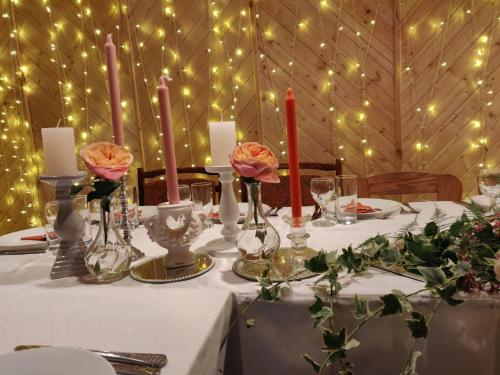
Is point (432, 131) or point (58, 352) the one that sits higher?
point (432, 131)

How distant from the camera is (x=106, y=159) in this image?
2.54 ft

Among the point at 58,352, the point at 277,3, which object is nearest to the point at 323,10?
the point at 277,3

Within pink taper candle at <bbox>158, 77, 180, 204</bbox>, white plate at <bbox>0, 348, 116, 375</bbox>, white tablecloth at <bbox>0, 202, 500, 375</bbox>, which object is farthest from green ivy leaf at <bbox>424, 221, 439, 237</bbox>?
white plate at <bbox>0, 348, 116, 375</bbox>

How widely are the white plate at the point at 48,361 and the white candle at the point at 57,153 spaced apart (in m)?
0.53

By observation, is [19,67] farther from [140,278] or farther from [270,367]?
[270,367]

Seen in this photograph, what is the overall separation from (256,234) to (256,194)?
8 centimetres

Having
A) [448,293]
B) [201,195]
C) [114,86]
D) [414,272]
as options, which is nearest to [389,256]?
[414,272]

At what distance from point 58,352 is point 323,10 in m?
2.83

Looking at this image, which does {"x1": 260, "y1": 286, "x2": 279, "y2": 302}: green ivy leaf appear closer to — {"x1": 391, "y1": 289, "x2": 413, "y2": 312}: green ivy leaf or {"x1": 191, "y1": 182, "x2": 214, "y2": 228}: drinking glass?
{"x1": 391, "y1": 289, "x2": 413, "y2": 312}: green ivy leaf

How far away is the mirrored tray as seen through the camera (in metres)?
0.81

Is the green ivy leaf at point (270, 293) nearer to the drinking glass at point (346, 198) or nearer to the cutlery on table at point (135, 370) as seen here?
the cutlery on table at point (135, 370)

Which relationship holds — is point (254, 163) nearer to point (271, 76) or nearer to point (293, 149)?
point (293, 149)

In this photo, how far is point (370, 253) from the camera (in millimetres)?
753

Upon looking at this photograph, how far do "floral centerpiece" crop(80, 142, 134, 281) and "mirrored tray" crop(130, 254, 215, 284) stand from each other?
4cm
